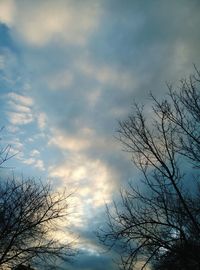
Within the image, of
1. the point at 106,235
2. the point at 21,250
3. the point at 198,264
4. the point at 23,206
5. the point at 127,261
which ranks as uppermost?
the point at 23,206

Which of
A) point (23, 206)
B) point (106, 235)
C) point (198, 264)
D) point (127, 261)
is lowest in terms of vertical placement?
point (198, 264)

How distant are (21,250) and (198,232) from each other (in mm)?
9469

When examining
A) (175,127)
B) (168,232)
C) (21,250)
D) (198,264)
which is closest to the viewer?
(198,264)

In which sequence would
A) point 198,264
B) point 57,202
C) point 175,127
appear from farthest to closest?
point 57,202, point 175,127, point 198,264

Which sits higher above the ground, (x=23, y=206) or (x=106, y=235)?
(x=23, y=206)

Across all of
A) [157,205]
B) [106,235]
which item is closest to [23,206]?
[106,235]

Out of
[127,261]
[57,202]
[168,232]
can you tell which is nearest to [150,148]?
[168,232]

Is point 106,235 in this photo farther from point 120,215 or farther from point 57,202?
point 57,202

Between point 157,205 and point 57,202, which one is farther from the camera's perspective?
point 57,202

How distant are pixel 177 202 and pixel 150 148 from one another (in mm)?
1960

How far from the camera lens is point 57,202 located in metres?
15.9

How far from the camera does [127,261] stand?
823 centimetres

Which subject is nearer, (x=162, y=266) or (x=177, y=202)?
(x=162, y=266)

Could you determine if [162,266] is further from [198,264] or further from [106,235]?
[106,235]
